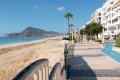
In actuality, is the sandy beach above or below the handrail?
below

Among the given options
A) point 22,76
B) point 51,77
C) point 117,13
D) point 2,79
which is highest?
point 117,13

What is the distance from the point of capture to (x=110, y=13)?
92312 millimetres

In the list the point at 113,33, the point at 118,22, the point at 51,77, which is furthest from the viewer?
the point at 113,33

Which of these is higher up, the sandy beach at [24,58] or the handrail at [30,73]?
the handrail at [30,73]

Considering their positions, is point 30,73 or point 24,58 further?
point 24,58

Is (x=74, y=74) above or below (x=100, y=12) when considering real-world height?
below

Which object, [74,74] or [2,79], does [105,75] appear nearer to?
[74,74]

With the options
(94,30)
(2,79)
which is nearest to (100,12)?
(94,30)

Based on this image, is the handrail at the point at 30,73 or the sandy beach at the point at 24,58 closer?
the handrail at the point at 30,73

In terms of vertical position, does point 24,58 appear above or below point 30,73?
below

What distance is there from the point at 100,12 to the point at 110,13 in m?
25.7

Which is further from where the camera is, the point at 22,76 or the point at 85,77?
the point at 85,77

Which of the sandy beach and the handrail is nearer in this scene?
the handrail

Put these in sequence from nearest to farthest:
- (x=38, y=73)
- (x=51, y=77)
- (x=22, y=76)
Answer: (x=22, y=76)
(x=38, y=73)
(x=51, y=77)
